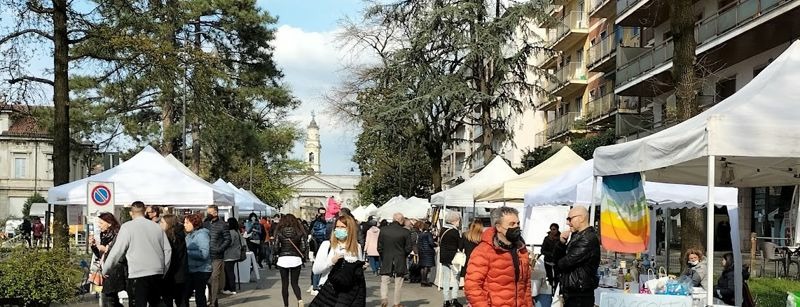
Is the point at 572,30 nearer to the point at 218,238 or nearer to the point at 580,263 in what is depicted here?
the point at 218,238

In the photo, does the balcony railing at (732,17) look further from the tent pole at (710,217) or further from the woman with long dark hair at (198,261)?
the tent pole at (710,217)

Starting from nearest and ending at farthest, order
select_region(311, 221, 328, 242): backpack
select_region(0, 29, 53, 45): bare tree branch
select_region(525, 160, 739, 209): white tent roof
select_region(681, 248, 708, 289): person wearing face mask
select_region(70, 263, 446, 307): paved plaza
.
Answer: select_region(681, 248, 708, 289): person wearing face mask
select_region(525, 160, 739, 209): white tent roof
select_region(70, 263, 446, 307): paved plaza
select_region(0, 29, 53, 45): bare tree branch
select_region(311, 221, 328, 242): backpack

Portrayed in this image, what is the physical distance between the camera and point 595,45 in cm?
4666

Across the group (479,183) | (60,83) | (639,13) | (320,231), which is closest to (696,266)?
(479,183)

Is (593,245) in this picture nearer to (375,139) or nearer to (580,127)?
(375,139)

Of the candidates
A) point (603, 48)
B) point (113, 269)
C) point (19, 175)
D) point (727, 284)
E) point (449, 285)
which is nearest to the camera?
point (113, 269)

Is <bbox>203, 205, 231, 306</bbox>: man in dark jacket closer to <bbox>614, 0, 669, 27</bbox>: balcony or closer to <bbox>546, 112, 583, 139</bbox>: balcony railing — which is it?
<bbox>614, 0, 669, 27</bbox>: balcony

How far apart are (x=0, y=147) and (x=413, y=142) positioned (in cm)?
6462

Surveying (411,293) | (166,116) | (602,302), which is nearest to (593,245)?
(602,302)

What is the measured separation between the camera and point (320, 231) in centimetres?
2438

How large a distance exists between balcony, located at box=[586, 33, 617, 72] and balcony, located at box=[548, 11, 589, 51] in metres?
3.73

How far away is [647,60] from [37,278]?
27361 mm

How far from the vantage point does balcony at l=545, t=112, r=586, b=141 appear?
48350mm

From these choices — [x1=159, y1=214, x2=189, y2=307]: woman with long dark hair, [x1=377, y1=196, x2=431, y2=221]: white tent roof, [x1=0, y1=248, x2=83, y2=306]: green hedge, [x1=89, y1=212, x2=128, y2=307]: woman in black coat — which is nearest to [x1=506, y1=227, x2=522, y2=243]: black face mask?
[x1=159, y1=214, x2=189, y2=307]: woman with long dark hair
